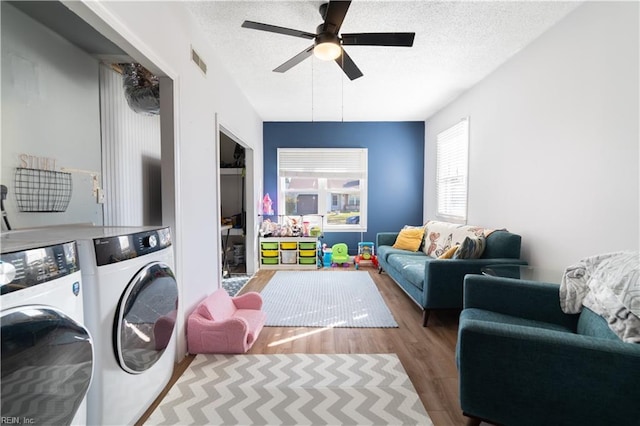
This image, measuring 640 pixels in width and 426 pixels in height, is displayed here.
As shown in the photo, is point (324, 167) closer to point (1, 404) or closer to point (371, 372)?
point (371, 372)

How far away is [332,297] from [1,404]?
103 inches

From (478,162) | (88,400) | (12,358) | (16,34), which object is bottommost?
(88,400)

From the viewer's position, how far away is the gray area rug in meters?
2.47

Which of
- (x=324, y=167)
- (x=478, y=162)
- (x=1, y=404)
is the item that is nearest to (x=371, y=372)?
(x=1, y=404)

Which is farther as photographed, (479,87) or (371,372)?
(479,87)

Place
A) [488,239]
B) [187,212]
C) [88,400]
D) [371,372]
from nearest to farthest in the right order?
[88,400], [371,372], [187,212], [488,239]

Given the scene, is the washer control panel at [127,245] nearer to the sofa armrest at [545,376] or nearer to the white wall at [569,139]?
the sofa armrest at [545,376]

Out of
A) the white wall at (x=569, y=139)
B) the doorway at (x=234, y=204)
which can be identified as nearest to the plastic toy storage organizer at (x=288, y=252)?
the doorway at (x=234, y=204)

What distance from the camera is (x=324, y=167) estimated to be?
485cm

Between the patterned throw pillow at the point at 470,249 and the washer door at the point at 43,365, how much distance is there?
101 inches

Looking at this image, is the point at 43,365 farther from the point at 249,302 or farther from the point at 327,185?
the point at 327,185

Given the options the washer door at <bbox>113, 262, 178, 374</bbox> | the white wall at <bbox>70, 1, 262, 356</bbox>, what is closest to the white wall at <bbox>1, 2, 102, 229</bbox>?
the white wall at <bbox>70, 1, 262, 356</bbox>

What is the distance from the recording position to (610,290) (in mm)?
1234

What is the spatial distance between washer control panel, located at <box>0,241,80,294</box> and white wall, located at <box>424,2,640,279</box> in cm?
287
